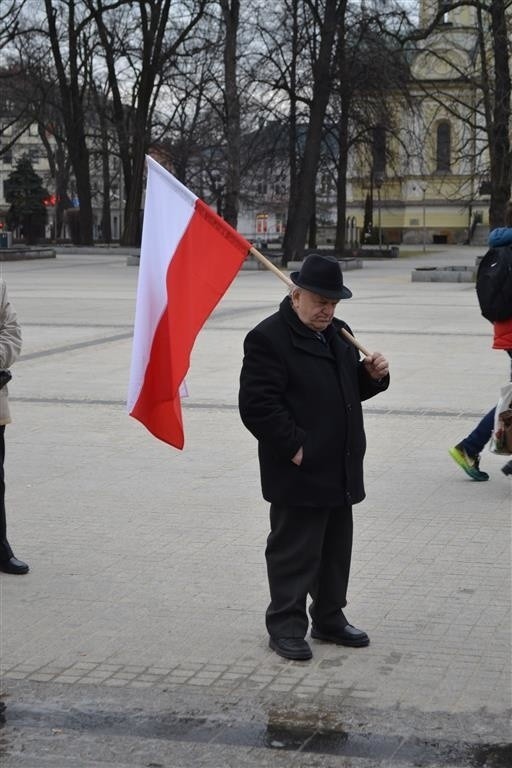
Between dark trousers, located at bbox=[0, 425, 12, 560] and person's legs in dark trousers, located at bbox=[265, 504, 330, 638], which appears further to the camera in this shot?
dark trousers, located at bbox=[0, 425, 12, 560]

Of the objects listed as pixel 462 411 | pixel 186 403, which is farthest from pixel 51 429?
pixel 462 411

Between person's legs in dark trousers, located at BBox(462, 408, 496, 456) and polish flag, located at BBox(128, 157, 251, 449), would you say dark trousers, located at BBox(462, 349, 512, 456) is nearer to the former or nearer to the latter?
person's legs in dark trousers, located at BBox(462, 408, 496, 456)

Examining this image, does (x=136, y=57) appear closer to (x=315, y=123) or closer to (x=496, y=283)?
(x=315, y=123)

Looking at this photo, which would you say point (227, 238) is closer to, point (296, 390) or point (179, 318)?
point (179, 318)

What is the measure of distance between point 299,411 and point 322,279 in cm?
55

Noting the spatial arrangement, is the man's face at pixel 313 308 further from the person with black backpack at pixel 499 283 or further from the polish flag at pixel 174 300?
the person with black backpack at pixel 499 283

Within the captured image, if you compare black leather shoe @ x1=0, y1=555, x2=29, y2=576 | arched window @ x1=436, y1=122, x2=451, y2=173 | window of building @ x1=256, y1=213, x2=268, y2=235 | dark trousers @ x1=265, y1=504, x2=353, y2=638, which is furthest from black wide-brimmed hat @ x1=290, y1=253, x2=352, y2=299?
window of building @ x1=256, y1=213, x2=268, y2=235

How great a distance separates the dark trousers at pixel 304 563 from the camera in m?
5.64

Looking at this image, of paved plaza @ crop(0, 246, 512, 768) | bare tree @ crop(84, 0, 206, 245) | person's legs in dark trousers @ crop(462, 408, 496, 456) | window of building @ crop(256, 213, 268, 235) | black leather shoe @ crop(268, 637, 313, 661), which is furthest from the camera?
window of building @ crop(256, 213, 268, 235)

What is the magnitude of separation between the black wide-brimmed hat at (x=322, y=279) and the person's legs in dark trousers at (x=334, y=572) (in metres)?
0.97

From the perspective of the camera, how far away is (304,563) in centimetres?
565

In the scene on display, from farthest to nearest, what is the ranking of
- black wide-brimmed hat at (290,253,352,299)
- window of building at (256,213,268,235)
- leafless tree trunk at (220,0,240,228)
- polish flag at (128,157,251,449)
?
1. window of building at (256,213,268,235)
2. leafless tree trunk at (220,0,240,228)
3. polish flag at (128,157,251,449)
4. black wide-brimmed hat at (290,253,352,299)

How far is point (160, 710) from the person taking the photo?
16.5 ft

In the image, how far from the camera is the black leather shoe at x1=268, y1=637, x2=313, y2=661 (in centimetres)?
557
